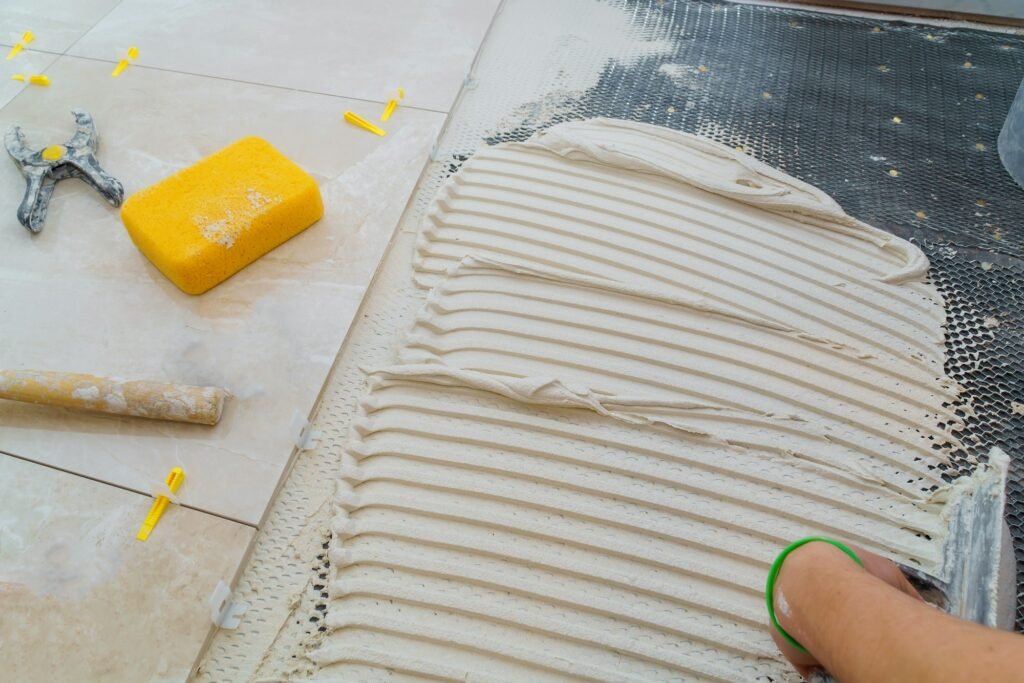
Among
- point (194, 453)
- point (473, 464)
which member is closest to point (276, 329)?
point (194, 453)

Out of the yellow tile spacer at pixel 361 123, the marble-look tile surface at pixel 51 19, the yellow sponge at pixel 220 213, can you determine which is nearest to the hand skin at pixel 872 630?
the yellow sponge at pixel 220 213

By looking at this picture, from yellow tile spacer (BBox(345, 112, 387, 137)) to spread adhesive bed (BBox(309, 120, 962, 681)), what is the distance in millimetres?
357

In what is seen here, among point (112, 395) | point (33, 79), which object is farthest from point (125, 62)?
point (112, 395)

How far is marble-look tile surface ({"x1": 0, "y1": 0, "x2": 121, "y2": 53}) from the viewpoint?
7.09 feet

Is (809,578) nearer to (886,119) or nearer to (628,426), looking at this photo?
(628,426)

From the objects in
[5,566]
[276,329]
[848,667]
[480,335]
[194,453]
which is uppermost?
[848,667]

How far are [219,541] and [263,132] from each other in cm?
115

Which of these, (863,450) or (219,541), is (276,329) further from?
(863,450)

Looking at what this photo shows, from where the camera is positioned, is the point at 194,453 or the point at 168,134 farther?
the point at 168,134

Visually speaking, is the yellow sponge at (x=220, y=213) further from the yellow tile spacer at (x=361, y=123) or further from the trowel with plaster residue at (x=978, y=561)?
the trowel with plaster residue at (x=978, y=561)

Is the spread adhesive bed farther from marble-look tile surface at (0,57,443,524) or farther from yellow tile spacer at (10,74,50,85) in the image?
yellow tile spacer at (10,74,50,85)

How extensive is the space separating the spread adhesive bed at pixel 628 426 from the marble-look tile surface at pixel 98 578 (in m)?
0.23

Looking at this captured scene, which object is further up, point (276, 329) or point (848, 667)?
point (848, 667)

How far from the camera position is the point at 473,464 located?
→ 4.02 ft
